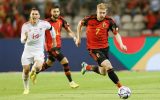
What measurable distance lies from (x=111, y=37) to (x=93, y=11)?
12.9 ft

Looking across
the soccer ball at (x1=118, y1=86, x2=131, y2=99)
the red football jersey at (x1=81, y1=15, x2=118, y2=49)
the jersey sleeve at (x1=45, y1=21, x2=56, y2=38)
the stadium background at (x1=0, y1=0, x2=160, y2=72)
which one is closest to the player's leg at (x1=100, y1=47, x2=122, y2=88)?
the soccer ball at (x1=118, y1=86, x2=131, y2=99)

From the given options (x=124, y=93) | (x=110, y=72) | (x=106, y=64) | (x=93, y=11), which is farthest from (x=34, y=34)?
(x=93, y=11)

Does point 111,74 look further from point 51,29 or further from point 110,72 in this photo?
point 51,29

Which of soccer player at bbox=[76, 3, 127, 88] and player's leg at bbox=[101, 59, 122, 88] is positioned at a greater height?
soccer player at bbox=[76, 3, 127, 88]

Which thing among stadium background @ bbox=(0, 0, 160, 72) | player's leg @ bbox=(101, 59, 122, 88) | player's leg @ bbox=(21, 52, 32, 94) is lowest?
stadium background @ bbox=(0, 0, 160, 72)

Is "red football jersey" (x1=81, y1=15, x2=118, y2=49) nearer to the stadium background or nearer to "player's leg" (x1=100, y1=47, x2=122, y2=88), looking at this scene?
"player's leg" (x1=100, y1=47, x2=122, y2=88)

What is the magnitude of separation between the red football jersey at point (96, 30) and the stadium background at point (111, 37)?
973 centimetres

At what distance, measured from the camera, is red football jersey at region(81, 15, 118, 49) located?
675 inches

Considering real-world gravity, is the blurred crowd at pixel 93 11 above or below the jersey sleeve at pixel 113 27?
below

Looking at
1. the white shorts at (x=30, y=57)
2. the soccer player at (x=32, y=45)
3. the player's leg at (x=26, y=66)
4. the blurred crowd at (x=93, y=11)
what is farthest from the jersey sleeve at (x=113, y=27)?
the blurred crowd at (x=93, y=11)

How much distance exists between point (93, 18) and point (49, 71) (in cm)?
1076

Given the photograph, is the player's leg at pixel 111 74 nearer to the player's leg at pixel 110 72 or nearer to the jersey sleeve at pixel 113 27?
the player's leg at pixel 110 72

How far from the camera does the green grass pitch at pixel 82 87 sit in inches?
643

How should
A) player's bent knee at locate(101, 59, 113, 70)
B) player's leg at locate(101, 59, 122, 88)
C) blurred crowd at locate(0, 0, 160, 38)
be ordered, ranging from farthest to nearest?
blurred crowd at locate(0, 0, 160, 38) < player's bent knee at locate(101, 59, 113, 70) < player's leg at locate(101, 59, 122, 88)
